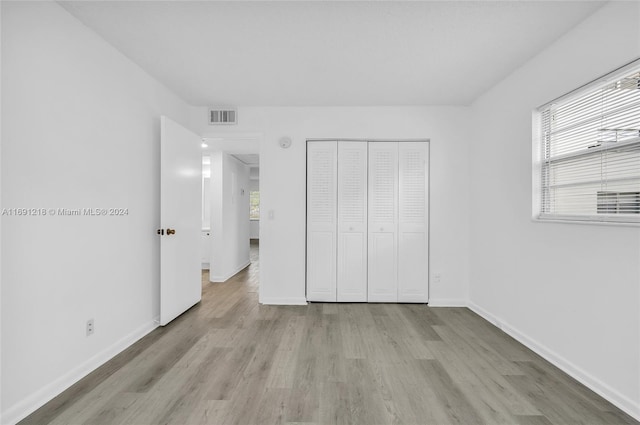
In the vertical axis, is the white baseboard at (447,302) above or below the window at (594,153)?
below

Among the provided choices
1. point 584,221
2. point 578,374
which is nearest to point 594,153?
point 584,221

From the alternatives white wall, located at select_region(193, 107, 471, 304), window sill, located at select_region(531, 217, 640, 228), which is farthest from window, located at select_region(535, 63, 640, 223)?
white wall, located at select_region(193, 107, 471, 304)

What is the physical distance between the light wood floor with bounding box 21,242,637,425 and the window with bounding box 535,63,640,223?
1238 mm

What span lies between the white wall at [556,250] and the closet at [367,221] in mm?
699

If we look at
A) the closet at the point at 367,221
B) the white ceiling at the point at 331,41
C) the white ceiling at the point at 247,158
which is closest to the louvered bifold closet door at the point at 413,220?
the closet at the point at 367,221

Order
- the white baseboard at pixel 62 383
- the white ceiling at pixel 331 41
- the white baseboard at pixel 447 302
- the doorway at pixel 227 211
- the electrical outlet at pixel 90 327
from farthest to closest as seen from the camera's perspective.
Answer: the doorway at pixel 227 211 < the white baseboard at pixel 447 302 < the electrical outlet at pixel 90 327 < the white ceiling at pixel 331 41 < the white baseboard at pixel 62 383

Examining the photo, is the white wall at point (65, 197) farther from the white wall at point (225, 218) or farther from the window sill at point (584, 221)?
the window sill at point (584, 221)

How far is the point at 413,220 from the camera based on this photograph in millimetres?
3676

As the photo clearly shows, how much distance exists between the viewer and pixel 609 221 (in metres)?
1.84

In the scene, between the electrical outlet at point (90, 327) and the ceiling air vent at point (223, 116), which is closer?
the electrical outlet at point (90, 327)

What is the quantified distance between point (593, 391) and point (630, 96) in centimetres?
191

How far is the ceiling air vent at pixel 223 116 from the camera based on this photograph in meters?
3.66

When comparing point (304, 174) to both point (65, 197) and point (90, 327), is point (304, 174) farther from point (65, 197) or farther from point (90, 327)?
point (90, 327)

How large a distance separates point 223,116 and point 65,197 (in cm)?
212
